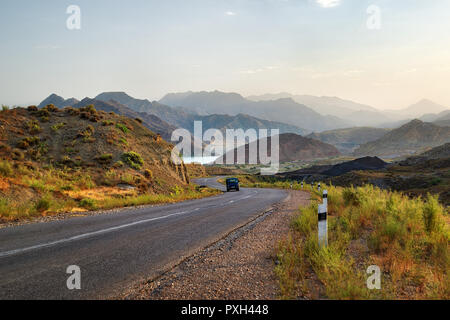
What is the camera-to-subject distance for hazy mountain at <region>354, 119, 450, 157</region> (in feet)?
539

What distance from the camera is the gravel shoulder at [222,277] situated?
12.8 ft

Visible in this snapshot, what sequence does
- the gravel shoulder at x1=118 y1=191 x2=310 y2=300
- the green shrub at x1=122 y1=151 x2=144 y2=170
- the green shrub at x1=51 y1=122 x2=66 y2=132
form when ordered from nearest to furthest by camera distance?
the gravel shoulder at x1=118 y1=191 x2=310 y2=300 → the green shrub at x1=122 y1=151 x2=144 y2=170 → the green shrub at x1=51 y1=122 x2=66 y2=132

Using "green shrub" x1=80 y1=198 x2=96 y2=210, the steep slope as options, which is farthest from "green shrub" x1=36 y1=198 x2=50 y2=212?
the steep slope

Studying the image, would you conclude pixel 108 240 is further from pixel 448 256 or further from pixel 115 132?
pixel 115 132

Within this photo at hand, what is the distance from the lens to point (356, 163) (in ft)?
283

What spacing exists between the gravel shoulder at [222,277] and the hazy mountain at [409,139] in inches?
6934

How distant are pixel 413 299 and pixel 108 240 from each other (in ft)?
19.7

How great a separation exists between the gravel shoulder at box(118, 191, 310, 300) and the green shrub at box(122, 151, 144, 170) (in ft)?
58.6

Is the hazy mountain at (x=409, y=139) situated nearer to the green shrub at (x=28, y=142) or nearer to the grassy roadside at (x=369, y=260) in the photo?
the green shrub at (x=28, y=142)

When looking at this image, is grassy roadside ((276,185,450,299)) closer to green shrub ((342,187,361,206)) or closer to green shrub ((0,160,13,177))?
green shrub ((342,187,361,206))

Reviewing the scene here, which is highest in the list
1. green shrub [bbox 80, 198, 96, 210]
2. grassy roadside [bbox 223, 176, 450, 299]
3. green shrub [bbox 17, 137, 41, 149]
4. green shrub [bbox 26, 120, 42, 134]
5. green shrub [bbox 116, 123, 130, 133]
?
green shrub [bbox 116, 123, 130, 133]
